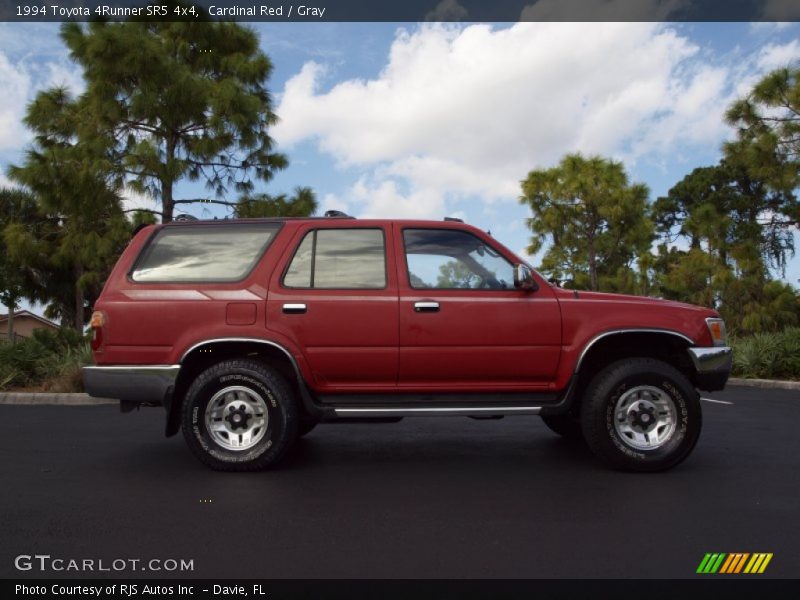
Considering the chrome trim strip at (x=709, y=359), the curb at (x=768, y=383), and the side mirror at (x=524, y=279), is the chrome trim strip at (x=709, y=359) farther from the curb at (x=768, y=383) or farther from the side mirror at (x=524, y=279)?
the curb at (x=768, y=383)

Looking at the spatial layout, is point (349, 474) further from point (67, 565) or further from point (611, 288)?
point (611, 288)

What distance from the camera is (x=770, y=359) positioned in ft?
47.7

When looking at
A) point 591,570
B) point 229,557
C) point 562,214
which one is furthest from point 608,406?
point 562,214

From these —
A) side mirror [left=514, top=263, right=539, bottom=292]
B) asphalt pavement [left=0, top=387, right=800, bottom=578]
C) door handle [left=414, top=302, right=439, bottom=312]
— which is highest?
side mirror [left=514, top=263, right=539, bottom=292]

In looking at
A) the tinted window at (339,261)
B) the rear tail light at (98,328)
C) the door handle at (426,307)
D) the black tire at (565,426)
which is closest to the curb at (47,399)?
the rear tail light at (98,328)

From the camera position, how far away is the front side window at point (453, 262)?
5.81 metres

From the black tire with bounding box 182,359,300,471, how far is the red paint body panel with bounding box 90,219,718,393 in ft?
0.81

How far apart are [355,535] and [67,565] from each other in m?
1.42

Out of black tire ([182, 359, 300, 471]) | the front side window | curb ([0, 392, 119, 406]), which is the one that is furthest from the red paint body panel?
curb ([0, 392, 119, 406])

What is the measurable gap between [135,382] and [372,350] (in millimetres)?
1770

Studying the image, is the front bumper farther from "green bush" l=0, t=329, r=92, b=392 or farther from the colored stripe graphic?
"green bush" l=0, t=329, r=92, b=392

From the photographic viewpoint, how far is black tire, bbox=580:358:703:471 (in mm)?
5555

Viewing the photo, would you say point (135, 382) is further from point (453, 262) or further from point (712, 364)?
point (712, 364)

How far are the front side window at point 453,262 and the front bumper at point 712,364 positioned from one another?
4.97 ft
